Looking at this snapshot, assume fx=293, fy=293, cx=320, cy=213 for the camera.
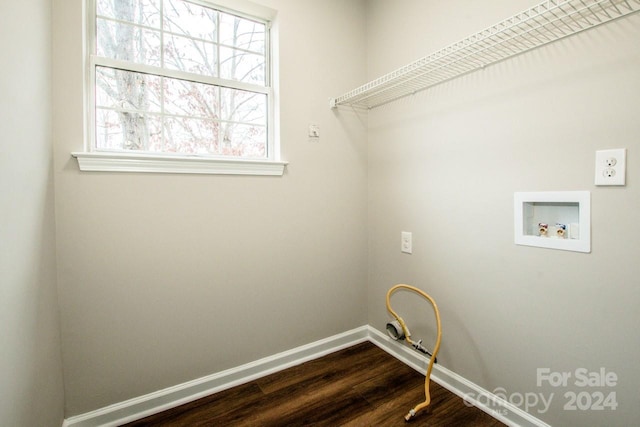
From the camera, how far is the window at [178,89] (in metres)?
1.43

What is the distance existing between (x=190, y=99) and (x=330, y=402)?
1.80m

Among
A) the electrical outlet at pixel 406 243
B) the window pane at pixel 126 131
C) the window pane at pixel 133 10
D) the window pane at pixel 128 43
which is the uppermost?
the window pane at pixel 133 10

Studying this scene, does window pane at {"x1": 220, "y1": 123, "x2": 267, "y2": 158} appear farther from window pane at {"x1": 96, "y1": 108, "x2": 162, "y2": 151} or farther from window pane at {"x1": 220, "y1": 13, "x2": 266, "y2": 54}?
window pane at {"x1": 220, "y1": 13, "x2": 266, "y2": 54}

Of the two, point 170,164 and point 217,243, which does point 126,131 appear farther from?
point 217,243

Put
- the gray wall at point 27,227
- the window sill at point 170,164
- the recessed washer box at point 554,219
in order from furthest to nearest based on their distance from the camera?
1. the window sill at point 170,164
2. the recessed washer box at point 554,219
3. the gray wall at point 27,227

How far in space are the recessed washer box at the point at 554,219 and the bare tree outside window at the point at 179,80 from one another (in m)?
1.43

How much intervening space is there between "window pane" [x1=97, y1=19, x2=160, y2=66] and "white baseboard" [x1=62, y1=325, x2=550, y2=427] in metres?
1.71

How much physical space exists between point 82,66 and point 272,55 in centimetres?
98

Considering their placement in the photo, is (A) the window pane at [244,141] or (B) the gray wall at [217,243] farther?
(A) the window pane at [244,141]

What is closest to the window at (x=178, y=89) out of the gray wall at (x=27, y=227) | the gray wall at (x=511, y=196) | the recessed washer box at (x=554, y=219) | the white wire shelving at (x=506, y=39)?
the gray wall at (x=27, y=227)

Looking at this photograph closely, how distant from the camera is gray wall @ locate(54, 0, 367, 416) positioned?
1.32 meters

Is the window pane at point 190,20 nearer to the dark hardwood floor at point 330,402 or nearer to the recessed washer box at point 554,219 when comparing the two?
the recessed washer box at point 554,219

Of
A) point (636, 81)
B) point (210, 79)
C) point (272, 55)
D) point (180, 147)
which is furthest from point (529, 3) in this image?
point (180, 147)

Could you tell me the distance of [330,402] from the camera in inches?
60.6
